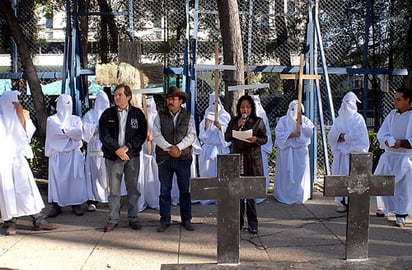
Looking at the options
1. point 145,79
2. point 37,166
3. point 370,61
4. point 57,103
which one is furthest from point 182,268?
point 370,61

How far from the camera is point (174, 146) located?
19.8 feet

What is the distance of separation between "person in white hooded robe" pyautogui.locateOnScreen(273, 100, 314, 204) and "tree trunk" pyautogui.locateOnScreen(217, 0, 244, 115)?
1101 millimetres

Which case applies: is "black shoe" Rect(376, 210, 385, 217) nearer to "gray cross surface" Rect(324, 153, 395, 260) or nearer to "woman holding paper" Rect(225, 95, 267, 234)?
"woman holding paper" Rect(225, 95, 267, 234)

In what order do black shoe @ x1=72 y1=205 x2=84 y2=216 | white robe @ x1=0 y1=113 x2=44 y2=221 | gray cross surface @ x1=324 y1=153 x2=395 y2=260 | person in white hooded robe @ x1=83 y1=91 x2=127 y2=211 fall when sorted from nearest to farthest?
gray cross surface @ x1=324 y1=153 x2=395 y2=260
white robe @ x1=0 y1=113 x2=44 y2=221
black shoe @ x1=72 y1=205 x2=84 y2=216
person in white hooded robe @ x1=83 y1=91 x2=127 y2=211

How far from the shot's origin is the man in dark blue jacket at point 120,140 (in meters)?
6.12

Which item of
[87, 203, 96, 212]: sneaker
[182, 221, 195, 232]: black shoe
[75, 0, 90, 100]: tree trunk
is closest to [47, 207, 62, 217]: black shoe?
[87, 203, 96, 212]: sneaker

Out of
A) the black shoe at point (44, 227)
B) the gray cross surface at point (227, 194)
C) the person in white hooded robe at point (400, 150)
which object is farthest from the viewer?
the person in white hooded robe at point (400, 150)

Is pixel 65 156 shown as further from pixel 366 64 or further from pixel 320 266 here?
pixel 366 64

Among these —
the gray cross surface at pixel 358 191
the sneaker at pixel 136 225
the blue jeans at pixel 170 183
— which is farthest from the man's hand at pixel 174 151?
the gray cross surface at pixel 358 191

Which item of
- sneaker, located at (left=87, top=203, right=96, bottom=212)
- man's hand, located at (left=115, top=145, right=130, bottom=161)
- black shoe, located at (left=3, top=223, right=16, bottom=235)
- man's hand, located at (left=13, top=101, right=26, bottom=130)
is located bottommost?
sneaker, located at (left=87, top=203, right=96, bottom=212)

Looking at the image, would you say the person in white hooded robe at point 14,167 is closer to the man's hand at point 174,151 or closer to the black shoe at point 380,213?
the man's hand at point 174,151

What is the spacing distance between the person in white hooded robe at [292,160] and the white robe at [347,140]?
687mm

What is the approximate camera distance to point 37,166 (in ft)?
31.7

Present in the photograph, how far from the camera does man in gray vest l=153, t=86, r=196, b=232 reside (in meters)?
6.10
